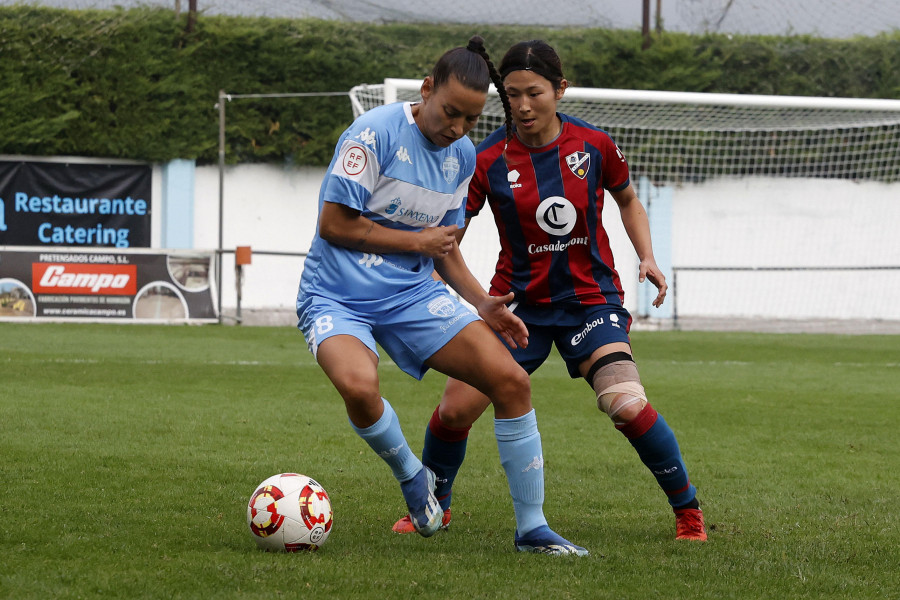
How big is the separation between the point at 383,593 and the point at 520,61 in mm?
2176

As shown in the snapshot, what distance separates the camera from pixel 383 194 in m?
4.03

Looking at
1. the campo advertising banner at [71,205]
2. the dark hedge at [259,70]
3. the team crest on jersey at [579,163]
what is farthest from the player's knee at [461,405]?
the dark hedge at [259,70]

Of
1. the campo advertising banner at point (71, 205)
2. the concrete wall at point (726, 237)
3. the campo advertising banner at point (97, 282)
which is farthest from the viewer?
the concrete wall at point (726, 237)

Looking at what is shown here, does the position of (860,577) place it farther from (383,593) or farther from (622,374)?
(383,593)

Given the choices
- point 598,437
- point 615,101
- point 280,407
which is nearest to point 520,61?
point 598,437

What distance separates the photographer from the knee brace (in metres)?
4.24

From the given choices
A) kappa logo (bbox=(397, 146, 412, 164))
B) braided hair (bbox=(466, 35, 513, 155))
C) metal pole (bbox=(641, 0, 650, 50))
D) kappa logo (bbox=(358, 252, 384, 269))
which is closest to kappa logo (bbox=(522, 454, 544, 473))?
kappa logo (bbox=(358, 252, 384, 269))

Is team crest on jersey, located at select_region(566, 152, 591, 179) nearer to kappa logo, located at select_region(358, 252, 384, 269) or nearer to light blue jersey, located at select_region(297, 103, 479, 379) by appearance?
light blue jersey, located at select_region(297, 103, 479, 379)

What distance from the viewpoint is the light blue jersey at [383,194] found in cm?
392

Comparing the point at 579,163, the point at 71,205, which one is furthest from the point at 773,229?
the point at 579,163

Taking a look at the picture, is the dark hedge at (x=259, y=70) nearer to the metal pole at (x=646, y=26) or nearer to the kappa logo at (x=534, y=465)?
the metal pole at (x=646, y=26)

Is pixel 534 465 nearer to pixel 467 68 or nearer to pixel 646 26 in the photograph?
pixel 467 68

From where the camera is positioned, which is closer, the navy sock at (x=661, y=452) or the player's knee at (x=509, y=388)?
the player's knee at (x=509, y=388)

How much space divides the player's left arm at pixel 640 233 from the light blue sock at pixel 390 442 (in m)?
1.22
